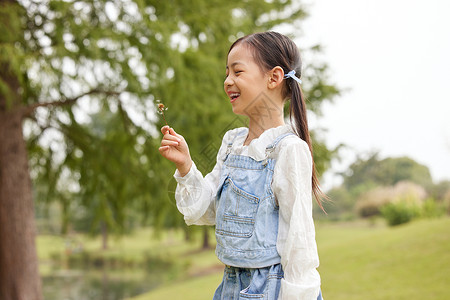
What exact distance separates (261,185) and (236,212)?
107 mm

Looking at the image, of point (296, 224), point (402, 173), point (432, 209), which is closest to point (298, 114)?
point (296, 224)

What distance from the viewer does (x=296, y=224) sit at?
48.9 inches

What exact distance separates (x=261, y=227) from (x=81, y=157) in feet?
16.7

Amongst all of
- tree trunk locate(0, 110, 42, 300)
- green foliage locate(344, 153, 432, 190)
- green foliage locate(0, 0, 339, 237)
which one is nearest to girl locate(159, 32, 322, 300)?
green foliage locate(0, 0, 339, 237)

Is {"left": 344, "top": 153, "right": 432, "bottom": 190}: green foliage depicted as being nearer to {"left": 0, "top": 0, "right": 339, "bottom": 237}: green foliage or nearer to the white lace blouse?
{"left": 0, "top": 0, "right": 339, "bottom": 237}: green foliage

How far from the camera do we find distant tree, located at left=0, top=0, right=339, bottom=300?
4.65 meters

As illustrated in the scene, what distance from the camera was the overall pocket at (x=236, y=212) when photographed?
1.33 meters

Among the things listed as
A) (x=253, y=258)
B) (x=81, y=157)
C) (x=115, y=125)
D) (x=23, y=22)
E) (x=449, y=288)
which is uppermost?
(x=23, y=22)

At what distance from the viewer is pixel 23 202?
5512 millimetres

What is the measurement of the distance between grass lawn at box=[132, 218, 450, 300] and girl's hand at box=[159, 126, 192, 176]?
209 inches

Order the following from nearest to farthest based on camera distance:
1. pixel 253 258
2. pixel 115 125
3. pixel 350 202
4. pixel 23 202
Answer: pixel 253 258 → pixel 23 202 → pixel 115 125 → pixel 350 202

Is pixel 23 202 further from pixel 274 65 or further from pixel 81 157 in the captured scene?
pixel 274 65

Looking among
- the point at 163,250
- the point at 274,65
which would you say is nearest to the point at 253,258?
the point at 274,65

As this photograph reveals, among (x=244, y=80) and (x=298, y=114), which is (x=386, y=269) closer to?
(x=298, y=114)
